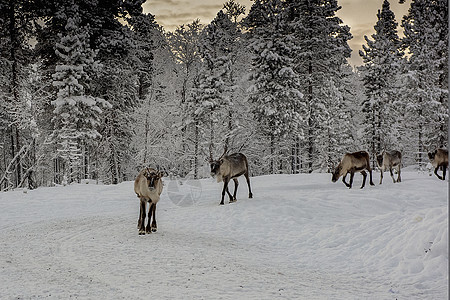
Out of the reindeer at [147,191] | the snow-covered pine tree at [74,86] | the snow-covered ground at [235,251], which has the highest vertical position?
the snow-covered pine tree at [74,86]

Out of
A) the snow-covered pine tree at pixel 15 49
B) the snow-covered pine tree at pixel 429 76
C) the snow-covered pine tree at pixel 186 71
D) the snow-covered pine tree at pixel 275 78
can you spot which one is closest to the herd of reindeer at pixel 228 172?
the snow-covered pine tree at pixel 275 78

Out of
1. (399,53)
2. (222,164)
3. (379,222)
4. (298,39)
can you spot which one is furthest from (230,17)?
(379,222)

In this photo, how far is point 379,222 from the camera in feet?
27.6

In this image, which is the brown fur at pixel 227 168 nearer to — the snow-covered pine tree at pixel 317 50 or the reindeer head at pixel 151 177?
the reindeer head at pixel 151 177

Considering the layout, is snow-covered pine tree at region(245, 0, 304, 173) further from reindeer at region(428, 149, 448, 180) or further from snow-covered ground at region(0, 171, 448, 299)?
snow-covered ground at region(0, 171, 448, 299)

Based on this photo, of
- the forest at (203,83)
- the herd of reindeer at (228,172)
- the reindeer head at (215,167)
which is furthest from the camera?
the forest at (203,83)

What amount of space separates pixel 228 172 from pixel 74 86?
16.1m

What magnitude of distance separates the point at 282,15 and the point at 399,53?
52.4 ft

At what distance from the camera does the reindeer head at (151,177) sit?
7906mm

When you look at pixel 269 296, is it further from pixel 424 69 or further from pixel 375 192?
pixel 424 69

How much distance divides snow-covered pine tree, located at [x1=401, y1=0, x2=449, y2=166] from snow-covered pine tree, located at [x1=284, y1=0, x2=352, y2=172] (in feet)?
23.5

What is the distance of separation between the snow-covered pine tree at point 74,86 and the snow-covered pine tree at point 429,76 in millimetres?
28328

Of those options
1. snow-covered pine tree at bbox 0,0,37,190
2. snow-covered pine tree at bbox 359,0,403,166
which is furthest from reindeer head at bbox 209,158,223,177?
snow-covered pine tree at bbox 359,0,403,166

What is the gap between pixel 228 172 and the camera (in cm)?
1294
